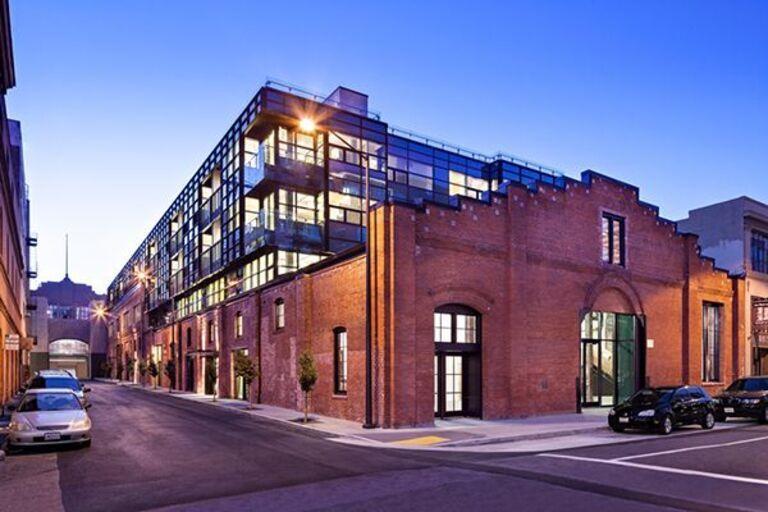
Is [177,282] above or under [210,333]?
above

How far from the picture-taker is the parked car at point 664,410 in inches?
728

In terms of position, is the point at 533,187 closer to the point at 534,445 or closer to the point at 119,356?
the point at 534,445

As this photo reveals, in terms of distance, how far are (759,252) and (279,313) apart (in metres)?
30.4

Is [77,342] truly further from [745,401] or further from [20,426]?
[745,401]

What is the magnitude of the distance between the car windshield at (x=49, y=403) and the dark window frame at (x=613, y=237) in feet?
70.0

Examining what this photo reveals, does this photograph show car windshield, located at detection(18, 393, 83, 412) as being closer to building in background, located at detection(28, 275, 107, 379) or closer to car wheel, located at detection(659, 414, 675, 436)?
car wheel, located at detection(659, 414, 675, 436)

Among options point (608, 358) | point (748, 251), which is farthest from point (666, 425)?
point (748, 251)

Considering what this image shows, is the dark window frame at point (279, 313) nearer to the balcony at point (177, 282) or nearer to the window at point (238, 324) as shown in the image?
the window at point (238, 324)

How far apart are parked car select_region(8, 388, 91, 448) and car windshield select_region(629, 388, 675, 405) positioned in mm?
16359

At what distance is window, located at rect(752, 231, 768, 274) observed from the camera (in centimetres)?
3794

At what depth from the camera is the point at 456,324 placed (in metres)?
22.2

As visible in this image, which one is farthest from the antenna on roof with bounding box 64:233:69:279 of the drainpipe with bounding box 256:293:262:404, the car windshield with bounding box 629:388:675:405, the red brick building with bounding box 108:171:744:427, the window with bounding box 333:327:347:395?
the car windshield with bounding box 629:388:675:405

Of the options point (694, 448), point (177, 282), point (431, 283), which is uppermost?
point (177, 282)

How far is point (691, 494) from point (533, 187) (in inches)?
638
